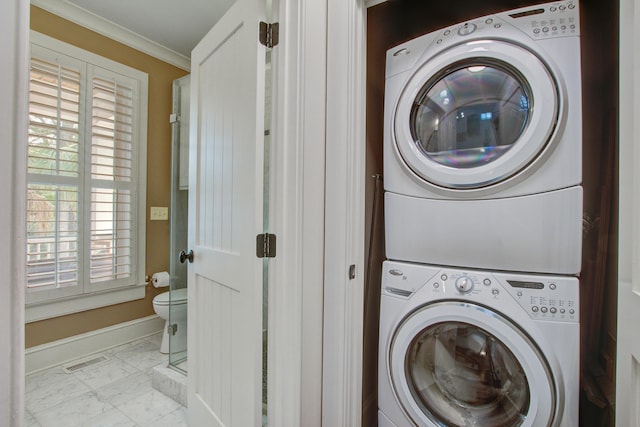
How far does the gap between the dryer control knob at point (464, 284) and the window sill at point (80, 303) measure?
260 cm

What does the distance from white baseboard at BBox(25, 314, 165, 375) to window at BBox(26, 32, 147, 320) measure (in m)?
0.23

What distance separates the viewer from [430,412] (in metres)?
1.07

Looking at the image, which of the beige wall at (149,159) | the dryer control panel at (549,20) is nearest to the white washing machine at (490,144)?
the dryer control panel at (549,20)

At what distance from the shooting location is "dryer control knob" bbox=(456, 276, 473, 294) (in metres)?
1.02

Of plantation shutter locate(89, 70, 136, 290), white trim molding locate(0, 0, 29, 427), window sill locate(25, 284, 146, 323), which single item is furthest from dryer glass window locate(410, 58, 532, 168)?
window sill locate(25, 284, 146, 323)

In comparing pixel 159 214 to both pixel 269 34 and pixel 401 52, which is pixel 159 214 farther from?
pixel 401 52

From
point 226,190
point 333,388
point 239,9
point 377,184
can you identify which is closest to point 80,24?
point 239,9

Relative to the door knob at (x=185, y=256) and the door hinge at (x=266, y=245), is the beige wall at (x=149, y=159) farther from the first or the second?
the door hinge at (x=266, y=245)

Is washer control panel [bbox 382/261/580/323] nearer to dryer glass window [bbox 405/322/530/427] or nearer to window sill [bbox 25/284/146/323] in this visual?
dryer glass window [bbox 405/322/530/427]

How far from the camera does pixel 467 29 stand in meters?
1.07

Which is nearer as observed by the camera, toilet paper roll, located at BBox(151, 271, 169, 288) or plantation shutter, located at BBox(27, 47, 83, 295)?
plantation shutter, located at BBox(27, 47, 83, 295)

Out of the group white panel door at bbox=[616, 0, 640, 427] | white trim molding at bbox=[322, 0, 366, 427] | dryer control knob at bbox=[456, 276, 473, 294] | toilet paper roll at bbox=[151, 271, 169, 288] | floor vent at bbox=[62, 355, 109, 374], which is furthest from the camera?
toilet paper roll at bbox=[151, 271, 169, 288]

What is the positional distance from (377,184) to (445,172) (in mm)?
384

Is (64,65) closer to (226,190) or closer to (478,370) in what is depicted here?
(226,190)
